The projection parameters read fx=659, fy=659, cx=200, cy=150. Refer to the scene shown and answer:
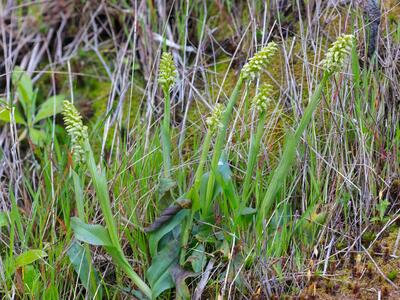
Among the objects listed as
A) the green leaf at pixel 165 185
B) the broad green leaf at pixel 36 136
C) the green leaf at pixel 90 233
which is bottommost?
the broad green leaf at pixel 36 136

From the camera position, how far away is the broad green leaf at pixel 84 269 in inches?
77.5

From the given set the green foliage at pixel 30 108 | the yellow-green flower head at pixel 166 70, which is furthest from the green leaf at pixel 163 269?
the green foliage at pixel 30 108

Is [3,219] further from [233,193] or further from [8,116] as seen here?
[233,193]

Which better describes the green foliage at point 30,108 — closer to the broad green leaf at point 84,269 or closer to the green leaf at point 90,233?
the broad green leaf at point 84,269

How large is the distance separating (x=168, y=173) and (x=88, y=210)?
1.08 feet

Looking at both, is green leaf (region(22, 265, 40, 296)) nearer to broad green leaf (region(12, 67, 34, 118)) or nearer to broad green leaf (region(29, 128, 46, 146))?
broad green leaf (region(29, 128, 46, 146))

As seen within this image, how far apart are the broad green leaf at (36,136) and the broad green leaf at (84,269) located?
35.2 inches

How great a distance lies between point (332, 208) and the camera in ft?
6.70

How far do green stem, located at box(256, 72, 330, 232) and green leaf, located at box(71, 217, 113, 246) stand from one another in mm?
456

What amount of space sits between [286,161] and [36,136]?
1351 millimetres

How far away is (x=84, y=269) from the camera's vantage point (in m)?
1.99

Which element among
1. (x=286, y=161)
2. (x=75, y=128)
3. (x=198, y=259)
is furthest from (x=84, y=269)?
(x=286, y=161)

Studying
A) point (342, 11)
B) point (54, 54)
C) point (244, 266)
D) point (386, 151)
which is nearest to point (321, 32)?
point (342, 11)

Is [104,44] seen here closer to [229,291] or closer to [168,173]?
[168,173]
